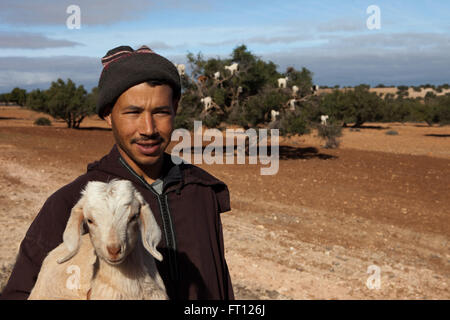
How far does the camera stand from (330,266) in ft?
28.1

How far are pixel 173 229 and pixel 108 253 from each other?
2.01 ft

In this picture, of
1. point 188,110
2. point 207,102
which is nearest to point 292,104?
point 207,102

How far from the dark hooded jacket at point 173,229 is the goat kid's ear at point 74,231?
324 mm

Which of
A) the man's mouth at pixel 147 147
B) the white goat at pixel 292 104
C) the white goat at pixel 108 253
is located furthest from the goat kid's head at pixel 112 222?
the white goat at pixel 292 104

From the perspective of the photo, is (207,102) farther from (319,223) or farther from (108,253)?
(108,253)

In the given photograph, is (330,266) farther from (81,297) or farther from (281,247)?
(81,297)

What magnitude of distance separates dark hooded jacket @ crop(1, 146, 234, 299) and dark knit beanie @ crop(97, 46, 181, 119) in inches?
16.3

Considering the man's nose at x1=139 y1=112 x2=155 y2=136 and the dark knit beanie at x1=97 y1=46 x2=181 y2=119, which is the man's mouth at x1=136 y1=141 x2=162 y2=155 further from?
the dark knit beanie at x1=97 y1=46 x2=181 y2=119

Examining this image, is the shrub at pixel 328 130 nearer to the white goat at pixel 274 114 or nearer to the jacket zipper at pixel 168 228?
the white goat at pixel 274 114

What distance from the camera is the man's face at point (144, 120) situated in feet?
7.48

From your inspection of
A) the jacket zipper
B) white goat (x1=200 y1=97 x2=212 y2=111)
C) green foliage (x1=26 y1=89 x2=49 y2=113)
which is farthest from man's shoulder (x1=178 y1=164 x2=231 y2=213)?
green foliage (x1=26 y1=89 x2=49 y2=113)

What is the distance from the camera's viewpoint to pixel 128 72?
2.27 metres

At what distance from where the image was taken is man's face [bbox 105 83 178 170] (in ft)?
7.48
